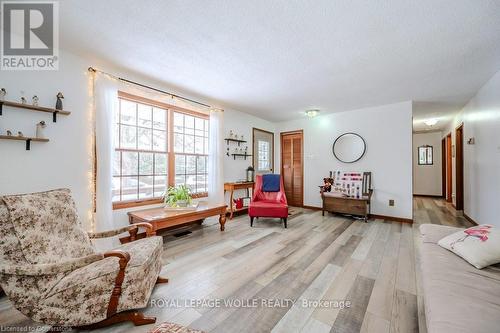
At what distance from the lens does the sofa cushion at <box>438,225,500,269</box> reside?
1330 millimetres

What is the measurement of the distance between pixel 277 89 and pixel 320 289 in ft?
9.41

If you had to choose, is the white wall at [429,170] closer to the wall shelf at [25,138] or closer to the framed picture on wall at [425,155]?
the framed picture on wall at [425,155]

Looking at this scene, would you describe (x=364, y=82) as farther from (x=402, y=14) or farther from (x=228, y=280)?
(x=228, y=280)

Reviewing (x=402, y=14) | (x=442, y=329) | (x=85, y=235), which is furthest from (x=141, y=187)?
(x=402, y=14)

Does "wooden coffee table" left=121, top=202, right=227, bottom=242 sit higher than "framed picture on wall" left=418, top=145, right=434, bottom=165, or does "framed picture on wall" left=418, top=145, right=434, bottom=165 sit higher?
"framed picture on wall" left=418, top=145, right=434, bottom=165

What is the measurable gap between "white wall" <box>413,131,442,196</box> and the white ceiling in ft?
14.5

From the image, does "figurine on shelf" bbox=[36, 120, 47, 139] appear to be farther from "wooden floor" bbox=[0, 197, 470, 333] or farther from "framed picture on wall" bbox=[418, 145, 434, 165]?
"framed picture on wall" bbox=[418, 145, 434, 165]

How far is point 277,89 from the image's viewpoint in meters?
3.36

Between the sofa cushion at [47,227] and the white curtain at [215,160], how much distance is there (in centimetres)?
224

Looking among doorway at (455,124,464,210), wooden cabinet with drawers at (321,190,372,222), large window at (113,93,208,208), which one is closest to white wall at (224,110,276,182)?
large window at (113,93,208,208)

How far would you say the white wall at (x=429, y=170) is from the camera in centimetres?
683

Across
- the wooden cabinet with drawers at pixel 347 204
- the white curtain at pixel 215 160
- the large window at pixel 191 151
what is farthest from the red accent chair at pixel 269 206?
the wooden cabinet with drawers at pixel 347 204

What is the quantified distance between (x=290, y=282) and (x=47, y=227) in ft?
6.78

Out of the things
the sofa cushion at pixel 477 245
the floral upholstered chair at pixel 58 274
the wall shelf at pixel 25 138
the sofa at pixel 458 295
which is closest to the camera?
the sofa at pixel 458 295
